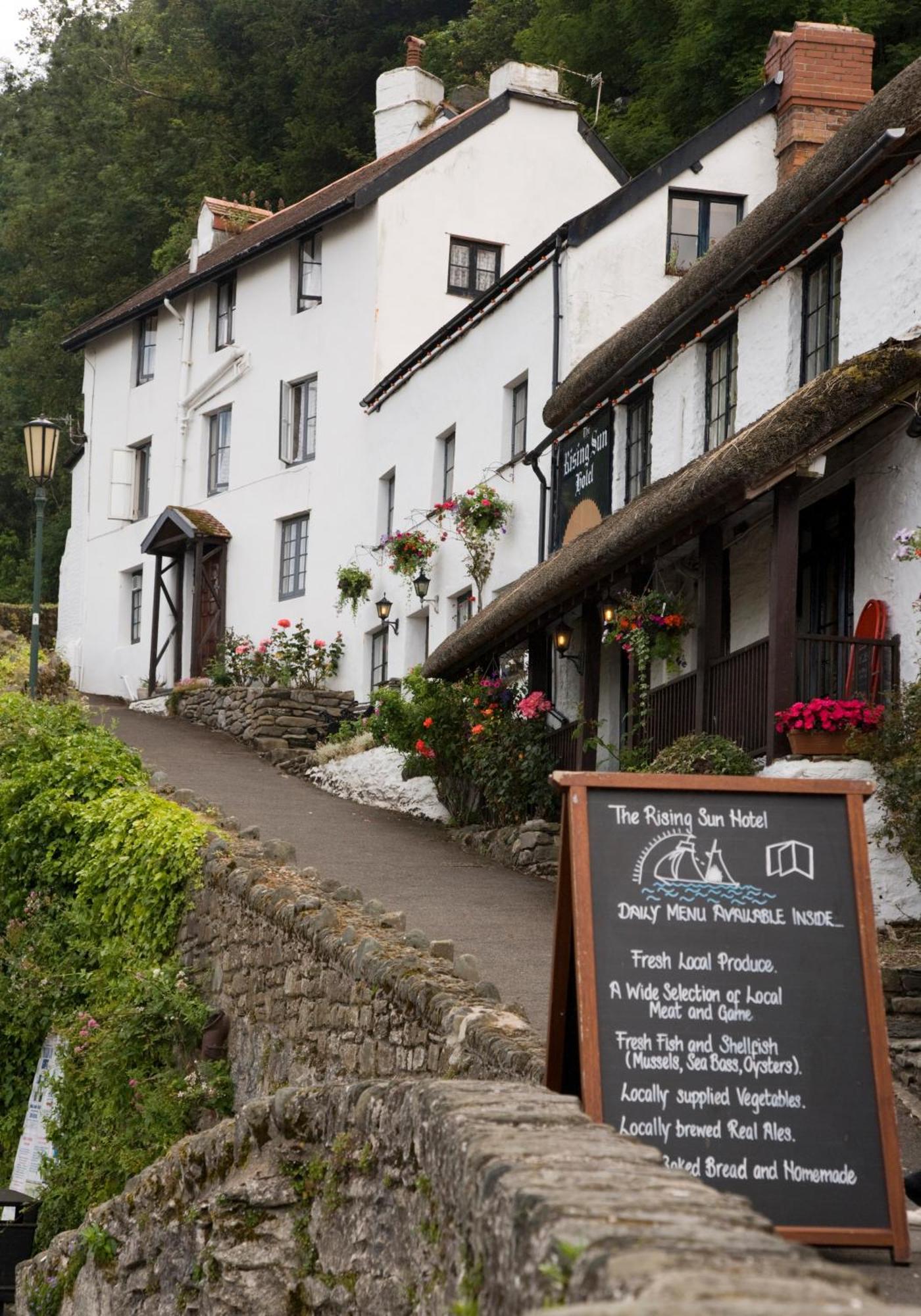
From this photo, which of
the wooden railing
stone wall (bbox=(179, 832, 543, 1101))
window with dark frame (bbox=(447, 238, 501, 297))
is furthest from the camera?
window with dark frame (bbox=(447, 238, 501, 297))

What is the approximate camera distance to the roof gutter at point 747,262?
45.7ft

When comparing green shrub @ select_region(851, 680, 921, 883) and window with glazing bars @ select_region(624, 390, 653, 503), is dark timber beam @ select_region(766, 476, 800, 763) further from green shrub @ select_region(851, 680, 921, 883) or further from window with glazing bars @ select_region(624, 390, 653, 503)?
window with glazing bars @ select_region(624, 390, 653, 503)

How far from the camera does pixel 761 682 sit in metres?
14.1

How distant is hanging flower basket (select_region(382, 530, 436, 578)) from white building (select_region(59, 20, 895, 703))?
231 millimetres

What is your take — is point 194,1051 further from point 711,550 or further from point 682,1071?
point 682,1071

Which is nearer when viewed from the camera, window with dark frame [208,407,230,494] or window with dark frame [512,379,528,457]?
window with dark frame [512,379,528,457]

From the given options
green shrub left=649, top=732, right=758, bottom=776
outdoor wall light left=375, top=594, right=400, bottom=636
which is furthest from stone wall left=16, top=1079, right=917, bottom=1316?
outdoor wall light left=375, top=594, right=400, bottom=636

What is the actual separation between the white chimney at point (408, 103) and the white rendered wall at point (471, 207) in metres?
4.16

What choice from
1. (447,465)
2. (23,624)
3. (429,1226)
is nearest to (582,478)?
(447,465)

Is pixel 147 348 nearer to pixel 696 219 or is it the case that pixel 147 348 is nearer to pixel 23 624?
pixel 23 624

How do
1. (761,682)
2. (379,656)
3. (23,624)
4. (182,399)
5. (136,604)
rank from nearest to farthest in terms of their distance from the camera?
(761,682)
(379,656)
(182,399)
(136,604)
(23,624)

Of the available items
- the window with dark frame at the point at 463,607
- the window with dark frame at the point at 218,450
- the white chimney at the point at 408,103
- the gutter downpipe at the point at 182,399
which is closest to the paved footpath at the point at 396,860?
the window with dark frame at the point at 463,607

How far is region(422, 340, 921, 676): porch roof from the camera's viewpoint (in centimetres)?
1291

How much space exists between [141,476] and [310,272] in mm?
6888
